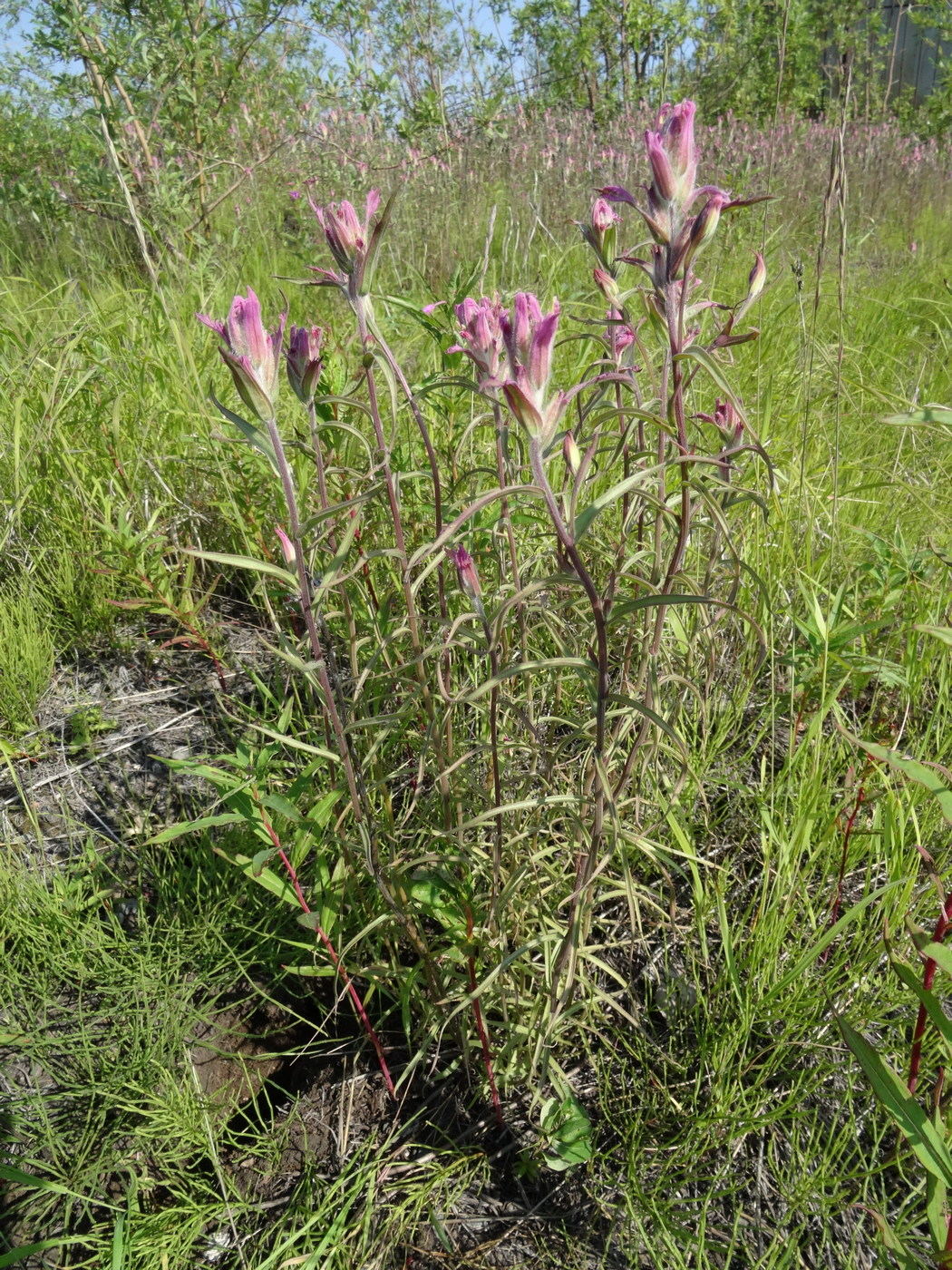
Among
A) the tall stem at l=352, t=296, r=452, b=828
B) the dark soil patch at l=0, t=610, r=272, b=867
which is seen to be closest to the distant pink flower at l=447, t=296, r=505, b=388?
the tall stem at l=352, t=296, r=452, b=828

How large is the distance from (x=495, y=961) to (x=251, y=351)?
1.00 meters

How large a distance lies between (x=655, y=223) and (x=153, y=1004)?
1.40m

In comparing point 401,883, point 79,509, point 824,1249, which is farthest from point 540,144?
point 824,1249

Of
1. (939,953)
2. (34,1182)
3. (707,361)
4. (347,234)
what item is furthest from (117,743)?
(939,953)

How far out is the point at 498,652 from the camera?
1071 millimetres

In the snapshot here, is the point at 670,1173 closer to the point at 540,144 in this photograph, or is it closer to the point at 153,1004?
the point at 153,1004

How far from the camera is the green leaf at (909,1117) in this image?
2.57ft

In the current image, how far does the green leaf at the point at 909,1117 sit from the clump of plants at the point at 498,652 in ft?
1.06

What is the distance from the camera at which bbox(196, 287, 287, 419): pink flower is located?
0.87m

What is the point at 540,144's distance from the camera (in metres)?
5.61

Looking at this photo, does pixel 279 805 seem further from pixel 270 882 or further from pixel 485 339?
pixel 485 339

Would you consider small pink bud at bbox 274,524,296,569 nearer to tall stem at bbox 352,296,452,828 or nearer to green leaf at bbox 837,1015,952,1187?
tall stem at bbox 352,296,452,828

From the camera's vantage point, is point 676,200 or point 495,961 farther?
point 495,961

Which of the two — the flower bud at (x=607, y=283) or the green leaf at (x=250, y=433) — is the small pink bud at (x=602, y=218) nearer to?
the flower bud at (x=607, y=283)
